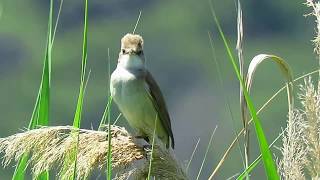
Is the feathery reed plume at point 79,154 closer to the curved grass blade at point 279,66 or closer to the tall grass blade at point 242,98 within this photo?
the tall grass blade at point 242,98

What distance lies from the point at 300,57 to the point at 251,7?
45.6ft

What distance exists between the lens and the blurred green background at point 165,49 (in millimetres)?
72688

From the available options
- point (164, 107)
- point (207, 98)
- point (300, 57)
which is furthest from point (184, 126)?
point (164, 107)

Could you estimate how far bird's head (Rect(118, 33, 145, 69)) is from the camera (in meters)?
4.64

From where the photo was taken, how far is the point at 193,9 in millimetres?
88188

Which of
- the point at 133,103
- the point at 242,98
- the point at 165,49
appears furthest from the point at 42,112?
the point at 165,49

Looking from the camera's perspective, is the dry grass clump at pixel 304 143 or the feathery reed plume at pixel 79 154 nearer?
the dry grass clump at pixel 304 143

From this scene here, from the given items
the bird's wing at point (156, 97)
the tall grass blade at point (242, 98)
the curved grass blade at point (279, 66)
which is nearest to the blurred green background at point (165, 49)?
the bird's wing at point (156, 97)

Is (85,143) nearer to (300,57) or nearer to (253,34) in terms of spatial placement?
(300,57)

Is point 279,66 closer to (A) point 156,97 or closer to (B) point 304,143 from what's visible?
(B) point 304,143

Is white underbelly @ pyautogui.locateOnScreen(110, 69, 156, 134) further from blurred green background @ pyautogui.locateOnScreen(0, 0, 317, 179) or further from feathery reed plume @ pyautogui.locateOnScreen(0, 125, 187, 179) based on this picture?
blurred green background @ pyautogui.locateOnScreen(0, 0, 317, 179)

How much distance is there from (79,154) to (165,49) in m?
80.6

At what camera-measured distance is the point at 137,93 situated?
467 cm

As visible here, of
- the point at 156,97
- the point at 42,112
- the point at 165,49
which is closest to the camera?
the point at 42,112
